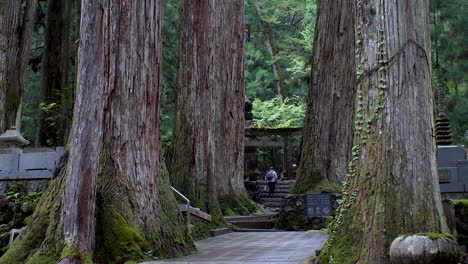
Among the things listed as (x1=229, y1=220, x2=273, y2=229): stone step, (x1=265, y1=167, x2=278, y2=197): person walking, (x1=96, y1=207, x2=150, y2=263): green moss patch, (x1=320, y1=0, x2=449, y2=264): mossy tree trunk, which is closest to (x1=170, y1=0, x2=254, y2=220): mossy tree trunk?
(x1=229, y1=220, x2=273, y2=229): stone step

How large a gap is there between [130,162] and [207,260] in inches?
68.8

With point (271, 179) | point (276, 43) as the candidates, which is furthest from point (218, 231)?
point (276, 43)

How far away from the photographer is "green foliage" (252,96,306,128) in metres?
30.8

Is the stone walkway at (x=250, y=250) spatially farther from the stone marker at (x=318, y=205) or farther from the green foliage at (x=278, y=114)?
the green foliage at (x=278, y=114)

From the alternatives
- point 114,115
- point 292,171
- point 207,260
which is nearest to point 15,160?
point 114,115

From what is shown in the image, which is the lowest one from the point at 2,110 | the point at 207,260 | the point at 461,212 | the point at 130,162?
the point at 207,260

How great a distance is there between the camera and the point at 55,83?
20.4m

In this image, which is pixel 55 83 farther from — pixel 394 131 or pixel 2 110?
pixel 394 131

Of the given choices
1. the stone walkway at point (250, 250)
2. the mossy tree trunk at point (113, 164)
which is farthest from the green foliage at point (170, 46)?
the mossy tree trunk at point (113, 164)

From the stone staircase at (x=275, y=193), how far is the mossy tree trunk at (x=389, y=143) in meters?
18.1

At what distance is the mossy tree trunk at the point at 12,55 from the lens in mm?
15945

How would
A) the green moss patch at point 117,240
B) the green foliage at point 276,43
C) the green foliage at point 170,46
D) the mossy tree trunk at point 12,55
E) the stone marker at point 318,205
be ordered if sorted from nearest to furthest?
the green moss patch at point 117,240, the stone marker at point 318,205, the mossy tree trunk at point 12,55, the green foliage at point 170,46, the green foliage at point 276,43

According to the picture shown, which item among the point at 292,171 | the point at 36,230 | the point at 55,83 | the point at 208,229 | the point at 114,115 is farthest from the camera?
the point at 292,171

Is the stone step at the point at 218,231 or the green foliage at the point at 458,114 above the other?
the green foliage at the point at 458,114
